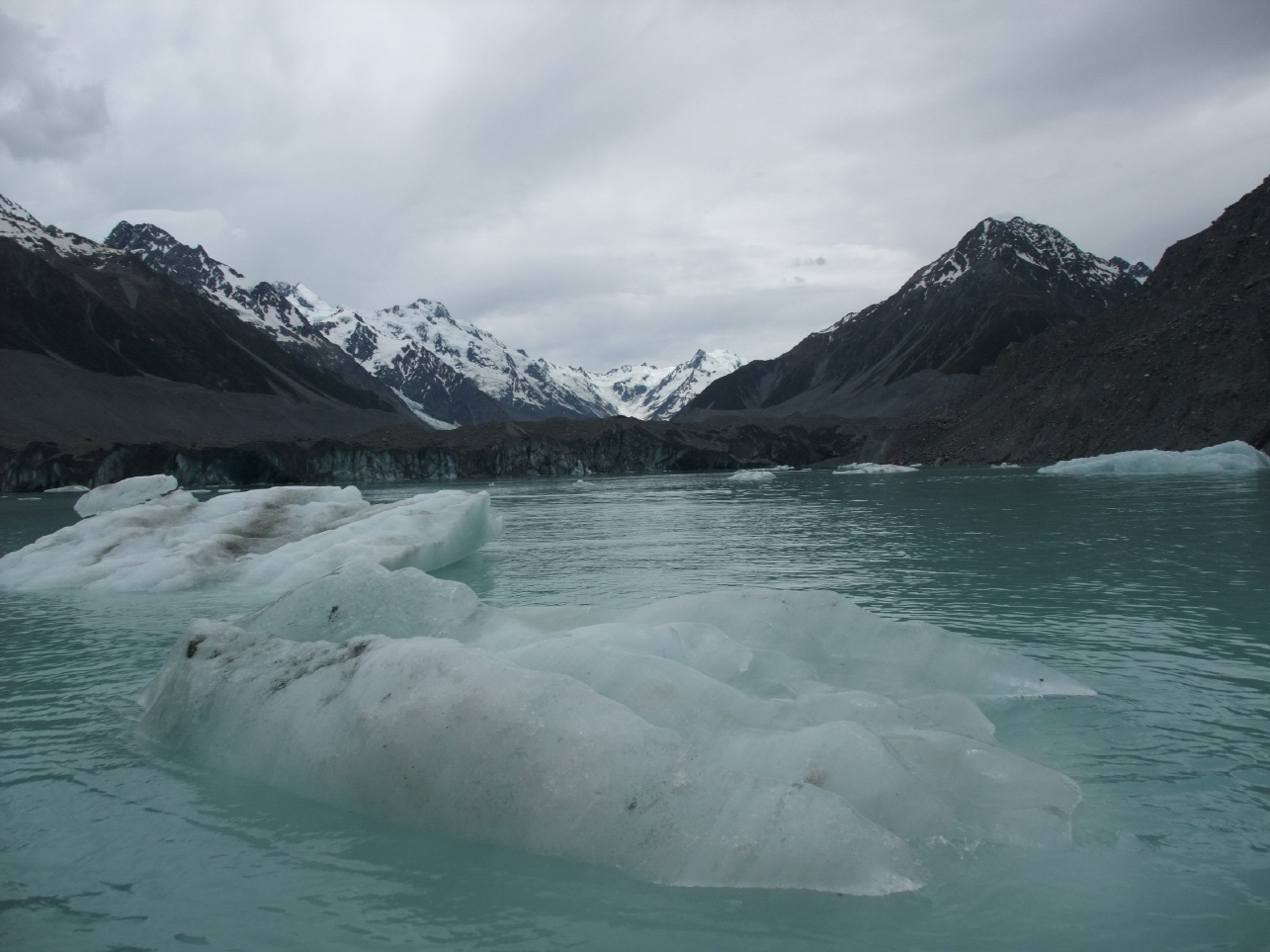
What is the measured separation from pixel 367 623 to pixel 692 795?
467 cm

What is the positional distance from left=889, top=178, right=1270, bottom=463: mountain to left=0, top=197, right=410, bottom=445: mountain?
279ft

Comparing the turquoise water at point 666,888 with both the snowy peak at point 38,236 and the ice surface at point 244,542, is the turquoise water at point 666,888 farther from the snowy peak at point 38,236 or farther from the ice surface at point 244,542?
the snowy peak at point 38,236

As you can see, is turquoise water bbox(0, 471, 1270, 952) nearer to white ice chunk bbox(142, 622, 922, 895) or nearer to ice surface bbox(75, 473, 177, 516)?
white ice chunk bbox(142, 622, 922, 895)

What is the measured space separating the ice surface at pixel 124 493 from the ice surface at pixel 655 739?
26.3m

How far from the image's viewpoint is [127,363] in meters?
137

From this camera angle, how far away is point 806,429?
4500 inches

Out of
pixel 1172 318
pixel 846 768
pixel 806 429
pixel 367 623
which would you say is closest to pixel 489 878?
pixel 846 768

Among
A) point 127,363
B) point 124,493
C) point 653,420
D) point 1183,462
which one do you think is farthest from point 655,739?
point 127,363

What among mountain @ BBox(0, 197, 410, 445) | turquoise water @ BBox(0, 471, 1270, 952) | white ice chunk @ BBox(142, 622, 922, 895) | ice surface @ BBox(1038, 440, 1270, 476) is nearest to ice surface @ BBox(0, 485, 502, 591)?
turquoise water @ BBox(0, 471, 1270, 952)

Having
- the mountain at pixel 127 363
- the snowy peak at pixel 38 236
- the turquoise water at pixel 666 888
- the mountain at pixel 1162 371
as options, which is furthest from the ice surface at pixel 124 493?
the snowy peak at pixel 38 236

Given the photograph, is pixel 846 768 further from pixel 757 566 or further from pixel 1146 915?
pixel 757 566

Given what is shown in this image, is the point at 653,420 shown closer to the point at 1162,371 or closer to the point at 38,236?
the point at 1162,371

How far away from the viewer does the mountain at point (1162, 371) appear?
158 feet

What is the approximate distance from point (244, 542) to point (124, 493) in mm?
17527
